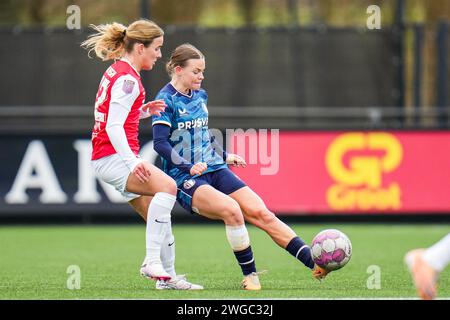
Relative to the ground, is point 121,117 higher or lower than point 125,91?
lower

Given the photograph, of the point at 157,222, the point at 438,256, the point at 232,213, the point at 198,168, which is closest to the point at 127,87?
the point at 198,168

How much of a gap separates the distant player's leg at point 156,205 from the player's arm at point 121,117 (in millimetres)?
187

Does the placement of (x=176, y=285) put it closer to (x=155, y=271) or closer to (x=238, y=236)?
(x=155, y=271)

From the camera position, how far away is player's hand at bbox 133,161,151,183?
27.5 feet

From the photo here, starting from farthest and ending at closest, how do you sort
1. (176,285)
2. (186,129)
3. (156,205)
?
(186,129), (176,285), (156,205)

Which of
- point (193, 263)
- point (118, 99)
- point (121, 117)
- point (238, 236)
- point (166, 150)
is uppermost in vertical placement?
point (118, 99)

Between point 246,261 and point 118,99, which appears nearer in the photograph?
point 118,99

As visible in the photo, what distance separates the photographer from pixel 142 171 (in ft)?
27.6

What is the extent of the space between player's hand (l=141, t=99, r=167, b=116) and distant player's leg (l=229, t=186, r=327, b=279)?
916mm

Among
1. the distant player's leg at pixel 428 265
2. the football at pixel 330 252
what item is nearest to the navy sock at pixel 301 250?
the football at pixel 330 252

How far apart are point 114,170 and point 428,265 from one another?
3048mm

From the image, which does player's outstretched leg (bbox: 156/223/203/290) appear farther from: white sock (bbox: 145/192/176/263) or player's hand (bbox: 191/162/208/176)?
player's hand (bbox: 191/162/208/176)
